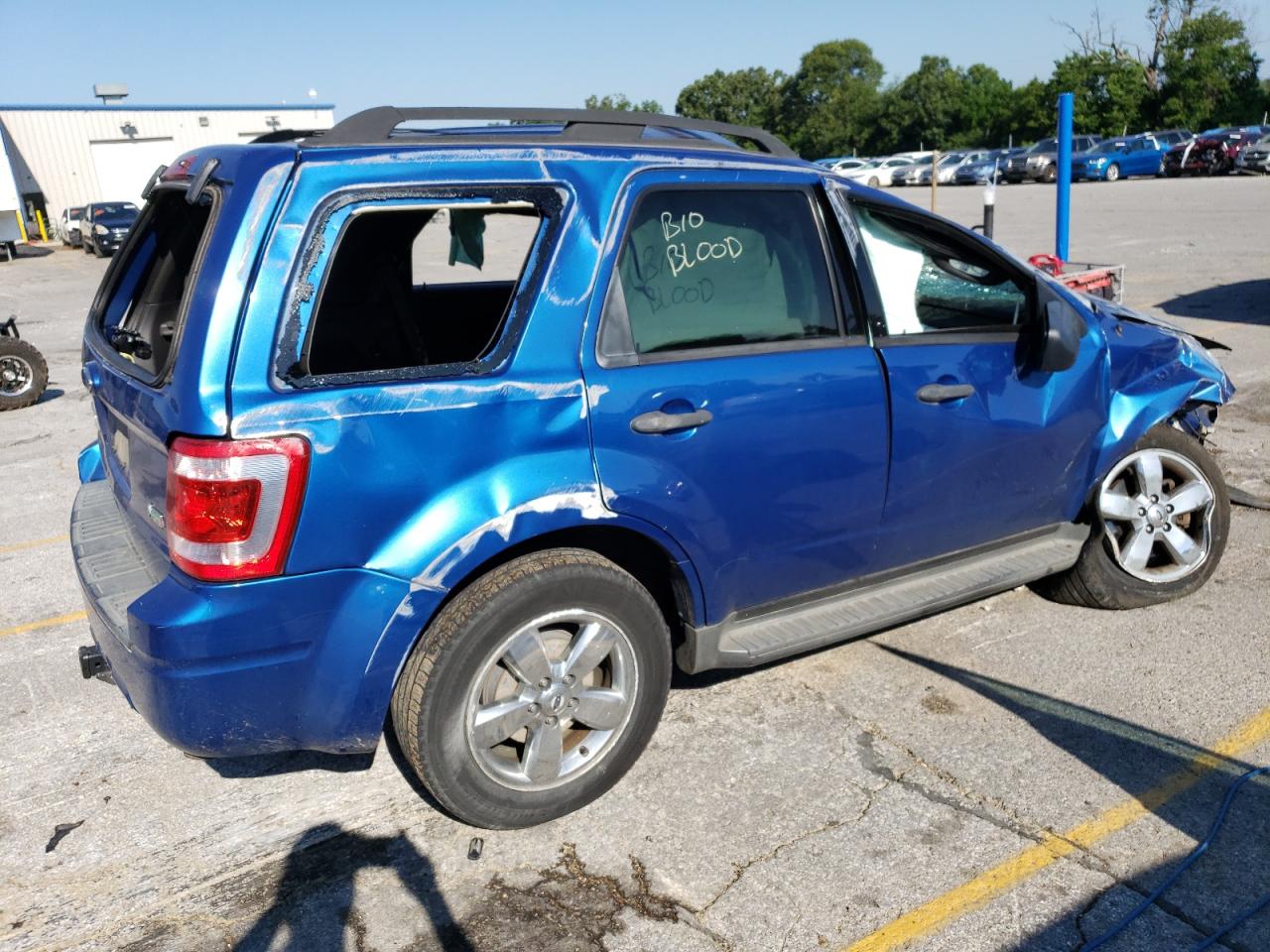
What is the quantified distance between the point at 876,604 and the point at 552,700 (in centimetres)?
124

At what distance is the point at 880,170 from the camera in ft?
143

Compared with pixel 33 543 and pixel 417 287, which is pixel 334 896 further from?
pixel 33 543

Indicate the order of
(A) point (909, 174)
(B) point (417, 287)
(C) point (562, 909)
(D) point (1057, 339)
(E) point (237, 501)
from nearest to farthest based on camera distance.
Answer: (E) point (237, 501) → (C) point (562, 909) → (D) point (1057, 339) → (B) point (417, 287) → (A) point (909, 174)

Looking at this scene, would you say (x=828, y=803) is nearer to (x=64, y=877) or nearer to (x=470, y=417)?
(x=470, y=417)

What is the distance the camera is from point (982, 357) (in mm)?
3754

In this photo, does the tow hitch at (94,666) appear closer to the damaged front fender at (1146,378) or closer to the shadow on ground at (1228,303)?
the damaged front fender at (1146,378)

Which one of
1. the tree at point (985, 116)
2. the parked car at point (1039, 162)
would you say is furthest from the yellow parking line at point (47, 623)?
the tree at point (985, 116)

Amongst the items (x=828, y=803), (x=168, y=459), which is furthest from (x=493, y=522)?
(x=828, y=803)

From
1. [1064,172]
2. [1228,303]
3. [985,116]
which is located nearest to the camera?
[1064,172]

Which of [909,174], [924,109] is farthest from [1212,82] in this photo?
[909,174]

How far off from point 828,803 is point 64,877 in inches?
85.7

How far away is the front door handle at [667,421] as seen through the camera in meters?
3.04

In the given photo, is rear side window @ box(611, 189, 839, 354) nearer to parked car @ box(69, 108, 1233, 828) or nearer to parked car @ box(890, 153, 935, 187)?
parked car @ box(69, 108, 1233, 828)

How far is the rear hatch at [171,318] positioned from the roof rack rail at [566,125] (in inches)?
9.1
